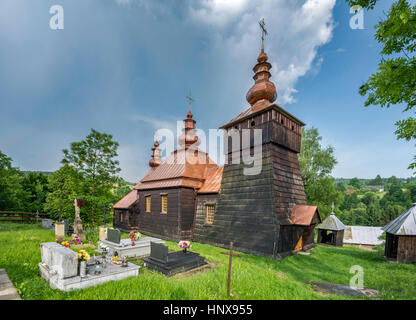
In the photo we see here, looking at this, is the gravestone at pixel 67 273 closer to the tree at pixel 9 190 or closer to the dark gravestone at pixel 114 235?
Answer: the dark gravestone at pixel 114 235

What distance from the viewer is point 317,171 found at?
2461cm

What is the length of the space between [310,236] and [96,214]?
2136 cm

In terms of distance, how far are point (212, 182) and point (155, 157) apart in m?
13.9

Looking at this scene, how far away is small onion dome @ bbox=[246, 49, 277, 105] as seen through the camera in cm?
1320

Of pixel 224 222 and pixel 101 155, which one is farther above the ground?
pixel 101 155

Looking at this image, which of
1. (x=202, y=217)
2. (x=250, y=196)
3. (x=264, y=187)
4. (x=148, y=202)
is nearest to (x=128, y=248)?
(x=202, y=217)

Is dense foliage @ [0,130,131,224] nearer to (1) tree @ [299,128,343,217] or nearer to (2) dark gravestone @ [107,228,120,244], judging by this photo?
(2) dark gravestone @ [107,228,120,244]

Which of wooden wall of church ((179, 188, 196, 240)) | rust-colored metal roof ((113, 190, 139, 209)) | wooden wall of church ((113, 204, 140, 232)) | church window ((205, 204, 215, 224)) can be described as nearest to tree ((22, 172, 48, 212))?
rust-colored metal roof ((113, 190, 139, 209))

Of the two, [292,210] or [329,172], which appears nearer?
[292,210]

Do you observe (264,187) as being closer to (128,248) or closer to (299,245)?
(299,245)
